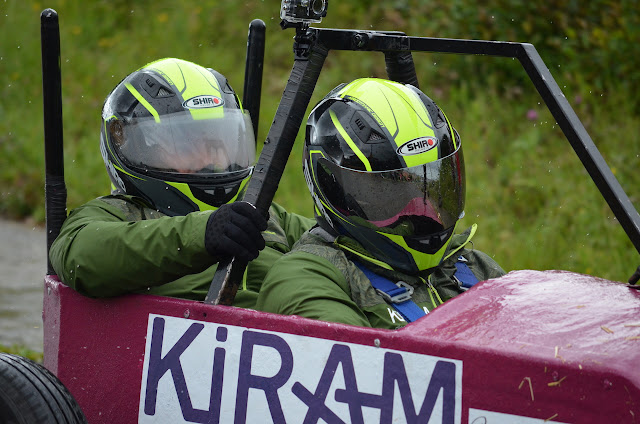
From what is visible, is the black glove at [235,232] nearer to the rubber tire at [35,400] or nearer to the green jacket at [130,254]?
the green jacket at [130,254]

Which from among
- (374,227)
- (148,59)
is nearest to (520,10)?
(148,59)

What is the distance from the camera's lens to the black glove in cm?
280

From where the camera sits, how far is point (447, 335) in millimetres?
2439

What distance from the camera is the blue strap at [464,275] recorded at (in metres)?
3.35

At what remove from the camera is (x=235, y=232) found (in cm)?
279

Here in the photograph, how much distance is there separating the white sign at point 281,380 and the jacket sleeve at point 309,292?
0.24m

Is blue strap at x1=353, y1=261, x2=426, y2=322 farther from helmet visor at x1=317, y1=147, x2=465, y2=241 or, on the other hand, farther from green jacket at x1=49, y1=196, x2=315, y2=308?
green jacket at x1=49, y1=196, x2=315, y2=308

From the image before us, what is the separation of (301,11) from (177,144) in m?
0.90

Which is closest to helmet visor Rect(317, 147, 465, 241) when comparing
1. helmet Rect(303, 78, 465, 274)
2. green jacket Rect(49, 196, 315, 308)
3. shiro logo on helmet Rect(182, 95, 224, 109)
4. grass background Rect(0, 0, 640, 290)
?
helmet Rect(303, 78, 465, 274)

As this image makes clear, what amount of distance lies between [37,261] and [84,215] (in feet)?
15.1

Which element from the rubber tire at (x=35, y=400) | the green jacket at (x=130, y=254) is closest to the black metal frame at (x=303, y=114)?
the green jacket at (x=130, y=254)

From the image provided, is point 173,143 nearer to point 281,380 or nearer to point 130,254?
point 130,254

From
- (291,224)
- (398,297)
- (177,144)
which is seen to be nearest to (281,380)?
(398,297)

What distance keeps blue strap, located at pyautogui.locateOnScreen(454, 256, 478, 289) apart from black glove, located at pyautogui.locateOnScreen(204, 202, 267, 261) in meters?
0.85
